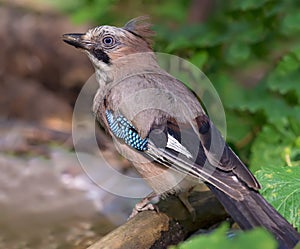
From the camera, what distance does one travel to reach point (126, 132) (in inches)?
154

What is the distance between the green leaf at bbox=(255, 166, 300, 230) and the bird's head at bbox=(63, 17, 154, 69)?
1016 millimetres

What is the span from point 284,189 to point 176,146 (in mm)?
498

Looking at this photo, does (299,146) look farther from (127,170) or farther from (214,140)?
(127,170)

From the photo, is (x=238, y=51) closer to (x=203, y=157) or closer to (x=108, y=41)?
(x=108, y=41)

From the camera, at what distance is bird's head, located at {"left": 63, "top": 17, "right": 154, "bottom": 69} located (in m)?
4.30

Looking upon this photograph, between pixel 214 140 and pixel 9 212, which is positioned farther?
pixel 9 212

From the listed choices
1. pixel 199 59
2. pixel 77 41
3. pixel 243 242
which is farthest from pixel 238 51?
pixel 243 242

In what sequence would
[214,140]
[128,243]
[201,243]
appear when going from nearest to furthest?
1. [201,243]
2. [128,243]
3. [214,140]

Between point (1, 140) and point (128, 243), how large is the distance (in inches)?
114

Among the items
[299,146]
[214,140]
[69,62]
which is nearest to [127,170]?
[299,146]

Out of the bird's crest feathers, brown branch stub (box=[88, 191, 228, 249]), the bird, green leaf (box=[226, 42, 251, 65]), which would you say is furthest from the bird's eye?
green leaf (box=[226, 42, 251, 65])

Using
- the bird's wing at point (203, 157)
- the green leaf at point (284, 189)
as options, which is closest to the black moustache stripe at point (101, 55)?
the bird's wing at point (203, 157)

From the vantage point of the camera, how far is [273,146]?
5.04 meters

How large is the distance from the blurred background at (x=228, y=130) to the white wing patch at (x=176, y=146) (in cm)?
33
